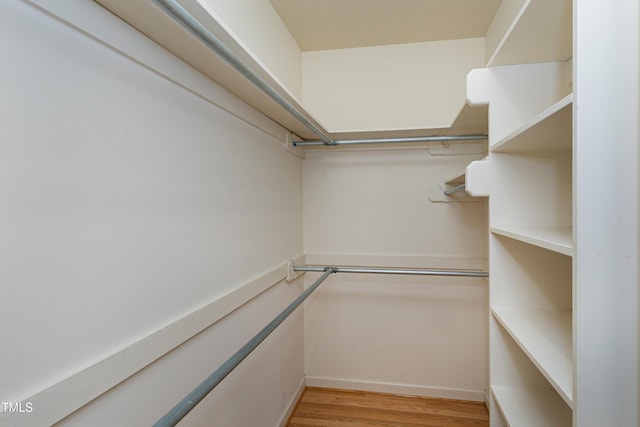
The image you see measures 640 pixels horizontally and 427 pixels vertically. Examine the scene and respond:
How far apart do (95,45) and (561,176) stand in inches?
61.7

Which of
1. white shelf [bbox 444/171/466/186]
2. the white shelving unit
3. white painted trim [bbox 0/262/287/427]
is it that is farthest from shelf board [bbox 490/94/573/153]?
white painted trim [bbox 0/262/287/427]

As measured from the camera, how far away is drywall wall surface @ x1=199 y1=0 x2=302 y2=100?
129cm

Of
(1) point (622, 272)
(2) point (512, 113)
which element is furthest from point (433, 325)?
(1) point (622, 272)

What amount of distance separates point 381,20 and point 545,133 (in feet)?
4.50

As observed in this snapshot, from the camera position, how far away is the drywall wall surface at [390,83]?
205 centimetres

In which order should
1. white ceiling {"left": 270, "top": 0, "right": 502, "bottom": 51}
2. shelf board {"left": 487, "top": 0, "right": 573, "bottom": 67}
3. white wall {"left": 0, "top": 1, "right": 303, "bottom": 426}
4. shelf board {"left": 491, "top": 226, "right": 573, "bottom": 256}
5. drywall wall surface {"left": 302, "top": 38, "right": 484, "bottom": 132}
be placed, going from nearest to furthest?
white wall {"left": 0, "top": 1, "right": 303, "bottom": 426}, shelf board {"left": 491, "top": 226, "right": 573, "bottom": 256}, shelf board {"left": 487, "top": 0, "right": 573, "bottom": 67}, white ceiling {"left": 270, "top": 0, "right": 502, "bottom": 51}, drywall wall surface {"left": 302, "top": 38, "right": 484, "bottom": 132}

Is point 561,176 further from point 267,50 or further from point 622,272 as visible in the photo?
point 267,50

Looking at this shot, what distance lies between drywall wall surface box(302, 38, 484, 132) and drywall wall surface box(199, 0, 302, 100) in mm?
199

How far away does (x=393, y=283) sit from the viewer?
7.14 ft

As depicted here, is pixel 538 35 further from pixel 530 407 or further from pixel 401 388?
pixel 401 388

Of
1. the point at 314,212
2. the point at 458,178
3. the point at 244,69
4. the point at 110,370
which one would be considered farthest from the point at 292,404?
the point at 244,69

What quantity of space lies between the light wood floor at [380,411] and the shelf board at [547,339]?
1.17 metres

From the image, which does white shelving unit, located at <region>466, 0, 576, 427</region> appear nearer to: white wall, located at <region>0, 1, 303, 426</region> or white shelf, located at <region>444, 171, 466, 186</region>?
white shelf, located at <region>444, 171, 466, 186</region>

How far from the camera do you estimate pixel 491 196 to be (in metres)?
1.21
